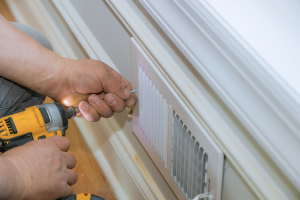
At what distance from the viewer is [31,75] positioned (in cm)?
86

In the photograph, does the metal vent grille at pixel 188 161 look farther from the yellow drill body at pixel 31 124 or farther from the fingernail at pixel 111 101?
the yellow drill body at pixel 31 124

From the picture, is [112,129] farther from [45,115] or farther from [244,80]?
[244,80]

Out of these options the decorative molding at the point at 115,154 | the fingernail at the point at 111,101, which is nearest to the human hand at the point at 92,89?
the fingernail at the point at 111,101

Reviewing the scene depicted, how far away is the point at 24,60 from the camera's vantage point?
0.83 meters

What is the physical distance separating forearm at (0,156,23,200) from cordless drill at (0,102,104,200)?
14 cm

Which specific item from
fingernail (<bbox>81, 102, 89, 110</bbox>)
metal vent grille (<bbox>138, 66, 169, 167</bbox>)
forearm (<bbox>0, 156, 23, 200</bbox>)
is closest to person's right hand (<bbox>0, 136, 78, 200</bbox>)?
forearm (<bbox>0, 156, 23, 200</bbox>)

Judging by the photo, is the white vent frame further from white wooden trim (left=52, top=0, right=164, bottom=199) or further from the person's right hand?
the person's right hand

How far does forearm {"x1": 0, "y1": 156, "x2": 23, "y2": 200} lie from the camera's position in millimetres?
618

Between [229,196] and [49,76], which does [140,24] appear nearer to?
[49,76]

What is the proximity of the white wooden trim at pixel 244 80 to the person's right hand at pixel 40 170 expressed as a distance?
0.42 meters

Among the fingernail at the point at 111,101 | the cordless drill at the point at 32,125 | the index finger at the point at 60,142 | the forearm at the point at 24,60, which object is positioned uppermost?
the forearm at the point at 24,60

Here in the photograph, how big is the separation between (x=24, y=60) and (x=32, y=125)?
0.61ft

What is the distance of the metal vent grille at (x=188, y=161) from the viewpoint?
727 mm

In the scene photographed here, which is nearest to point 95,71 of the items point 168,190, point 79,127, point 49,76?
point 49,76
